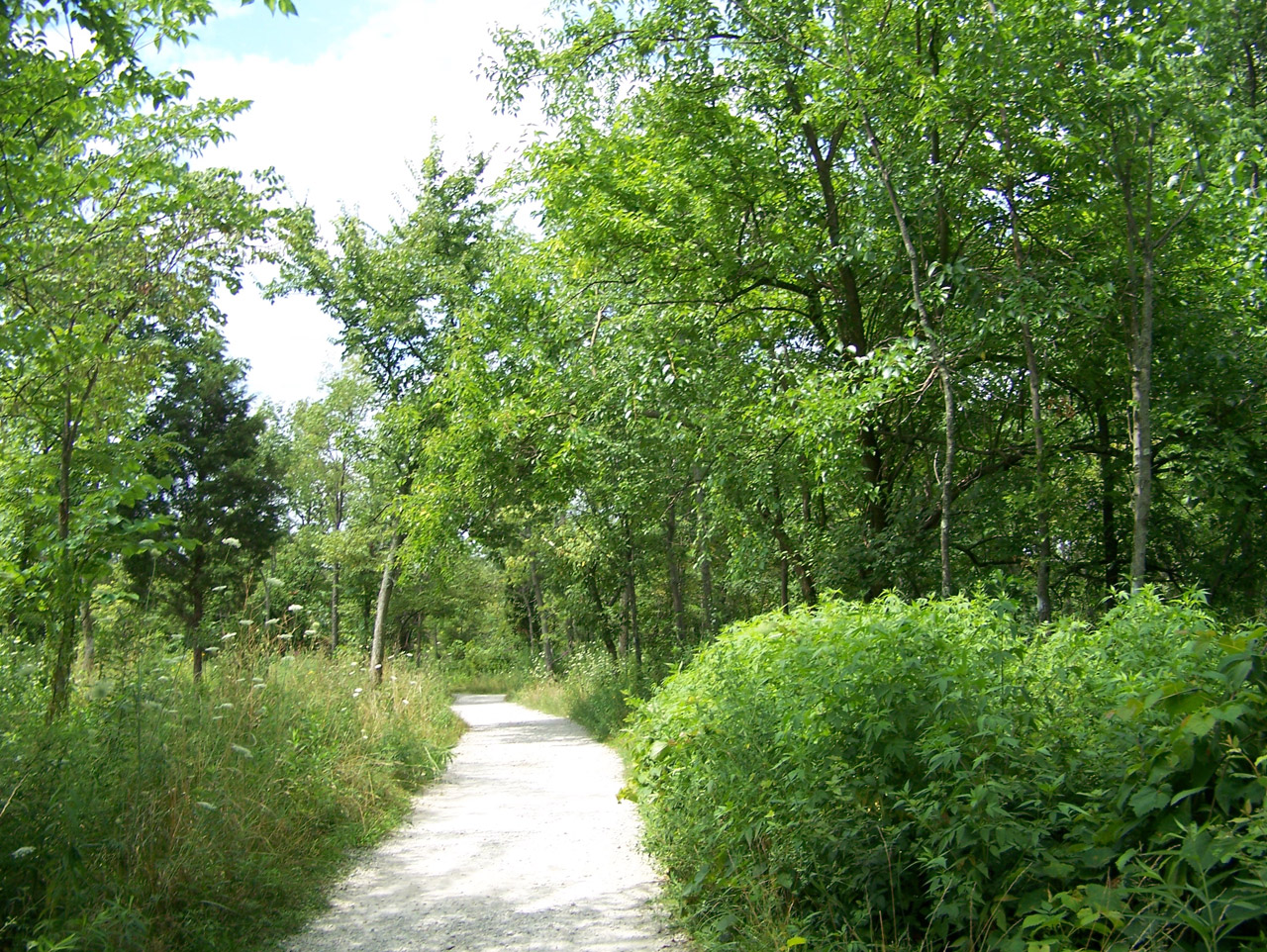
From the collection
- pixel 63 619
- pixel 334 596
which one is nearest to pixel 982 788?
pixel 63 619

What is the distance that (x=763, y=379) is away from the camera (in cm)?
1298

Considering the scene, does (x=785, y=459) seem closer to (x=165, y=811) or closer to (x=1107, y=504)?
(x=1107, y=504)

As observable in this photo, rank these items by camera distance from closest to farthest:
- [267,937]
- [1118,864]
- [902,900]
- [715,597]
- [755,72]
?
[1118,864] → [902,900] → [267,937] → [755,72] → [715,597]

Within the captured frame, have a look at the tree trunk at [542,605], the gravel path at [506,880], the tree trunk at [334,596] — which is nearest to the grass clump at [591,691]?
the tree trunk at [542,605]

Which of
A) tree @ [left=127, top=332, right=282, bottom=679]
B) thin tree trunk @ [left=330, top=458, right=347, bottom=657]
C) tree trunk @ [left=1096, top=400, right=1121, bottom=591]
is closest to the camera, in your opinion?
tree trunk @ [left=1096, top=400, right=1121, bottom=591]

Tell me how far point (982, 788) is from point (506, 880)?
4042 mm

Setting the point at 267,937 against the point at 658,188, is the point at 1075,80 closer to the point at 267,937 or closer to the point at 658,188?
the point at 658,188

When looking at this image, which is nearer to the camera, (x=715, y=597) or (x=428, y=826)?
(x=428, y=826)

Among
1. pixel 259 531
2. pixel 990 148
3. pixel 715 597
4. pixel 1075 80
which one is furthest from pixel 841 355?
pixel 259 531

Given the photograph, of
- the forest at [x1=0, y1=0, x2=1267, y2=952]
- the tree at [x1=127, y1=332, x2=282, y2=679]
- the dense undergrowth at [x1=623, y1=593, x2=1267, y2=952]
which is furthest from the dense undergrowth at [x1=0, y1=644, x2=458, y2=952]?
the tree at [x1=127, y1=332, x2=282, y2=679]

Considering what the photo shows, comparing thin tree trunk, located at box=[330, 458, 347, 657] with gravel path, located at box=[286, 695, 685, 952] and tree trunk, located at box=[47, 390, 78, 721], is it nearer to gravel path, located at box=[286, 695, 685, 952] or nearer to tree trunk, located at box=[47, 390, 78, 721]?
gravel path, located at box=[286, 695, 685, 952]

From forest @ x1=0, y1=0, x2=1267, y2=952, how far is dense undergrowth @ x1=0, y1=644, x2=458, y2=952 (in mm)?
33

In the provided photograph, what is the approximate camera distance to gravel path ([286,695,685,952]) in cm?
529

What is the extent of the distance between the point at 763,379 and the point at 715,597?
17.7 metres
